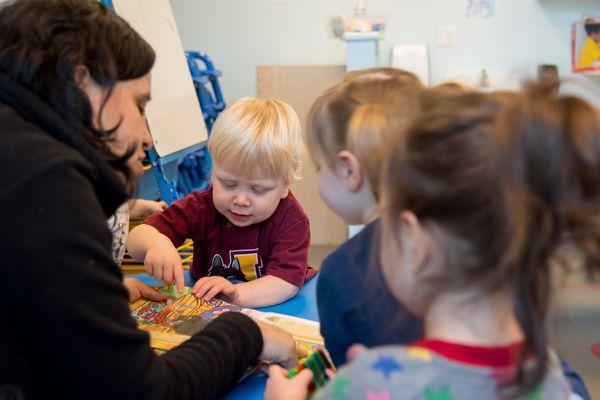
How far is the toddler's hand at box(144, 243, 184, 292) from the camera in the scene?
0.95 meters

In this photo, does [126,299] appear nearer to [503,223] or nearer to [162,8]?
[503,223]

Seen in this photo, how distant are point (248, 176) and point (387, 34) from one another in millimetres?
2270

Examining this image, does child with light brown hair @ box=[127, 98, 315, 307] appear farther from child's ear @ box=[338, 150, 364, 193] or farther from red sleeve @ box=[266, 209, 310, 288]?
child's ear @ box=[338, 150, 364, 193]

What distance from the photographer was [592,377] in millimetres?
1796

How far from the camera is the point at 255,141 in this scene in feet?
3.46

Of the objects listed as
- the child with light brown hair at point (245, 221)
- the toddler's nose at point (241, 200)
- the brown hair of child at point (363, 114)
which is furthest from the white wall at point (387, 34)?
the brown hair of child at point (363, 114)

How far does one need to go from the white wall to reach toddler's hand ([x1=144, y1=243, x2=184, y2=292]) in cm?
238

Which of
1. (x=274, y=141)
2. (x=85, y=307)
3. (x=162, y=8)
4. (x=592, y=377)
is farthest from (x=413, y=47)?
(x=85, y=307)

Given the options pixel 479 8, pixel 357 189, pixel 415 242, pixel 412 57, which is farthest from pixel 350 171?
pixel 479 8

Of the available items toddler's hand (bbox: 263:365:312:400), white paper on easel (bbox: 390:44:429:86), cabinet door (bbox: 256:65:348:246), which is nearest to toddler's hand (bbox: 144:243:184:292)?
toddler's hand (bbox: 263:365:312:400)

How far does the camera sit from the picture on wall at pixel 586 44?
287 centimetres

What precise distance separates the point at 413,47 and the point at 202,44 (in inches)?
47.3

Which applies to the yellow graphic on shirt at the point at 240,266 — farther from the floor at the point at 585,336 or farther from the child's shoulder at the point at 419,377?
the child's shoulder at the point at 419,377

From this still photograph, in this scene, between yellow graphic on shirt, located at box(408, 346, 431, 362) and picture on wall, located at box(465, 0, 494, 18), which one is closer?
yellow graphic on shirt, located at box(408, 346, 431, 362)
